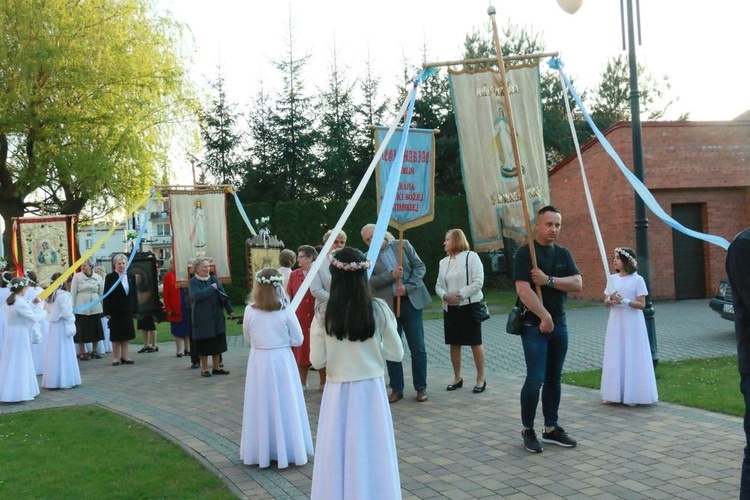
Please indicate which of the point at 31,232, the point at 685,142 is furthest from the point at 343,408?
the point at 685,142

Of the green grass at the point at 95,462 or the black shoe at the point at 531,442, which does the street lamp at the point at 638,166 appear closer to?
the black shoe at the point at 531,442

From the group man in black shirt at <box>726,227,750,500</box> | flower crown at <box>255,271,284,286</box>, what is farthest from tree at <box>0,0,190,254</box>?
man in black shirt at <box>726,227,750,500</box>

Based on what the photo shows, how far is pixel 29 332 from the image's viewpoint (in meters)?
10.6

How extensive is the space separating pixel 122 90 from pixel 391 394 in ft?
58.3

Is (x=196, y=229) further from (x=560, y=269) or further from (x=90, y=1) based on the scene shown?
(x=90, y=1)

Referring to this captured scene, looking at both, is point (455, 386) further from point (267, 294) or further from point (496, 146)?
point (496, 146)

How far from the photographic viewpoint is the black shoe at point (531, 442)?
247 inches

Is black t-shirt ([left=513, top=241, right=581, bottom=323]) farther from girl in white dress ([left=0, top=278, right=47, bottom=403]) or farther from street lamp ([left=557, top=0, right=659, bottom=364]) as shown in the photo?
girl in white dress ([left=0, top=278, right=47, bottom=403])

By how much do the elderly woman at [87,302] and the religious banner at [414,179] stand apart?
27.0 feet

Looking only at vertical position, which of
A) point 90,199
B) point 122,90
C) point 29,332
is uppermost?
point 122,90

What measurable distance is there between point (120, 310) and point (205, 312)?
134 inches

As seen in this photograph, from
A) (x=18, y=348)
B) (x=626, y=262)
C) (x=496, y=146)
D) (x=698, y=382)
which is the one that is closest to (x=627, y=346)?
(x=626, y=262)

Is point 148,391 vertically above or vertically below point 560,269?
below

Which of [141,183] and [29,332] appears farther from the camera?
[141,183]
